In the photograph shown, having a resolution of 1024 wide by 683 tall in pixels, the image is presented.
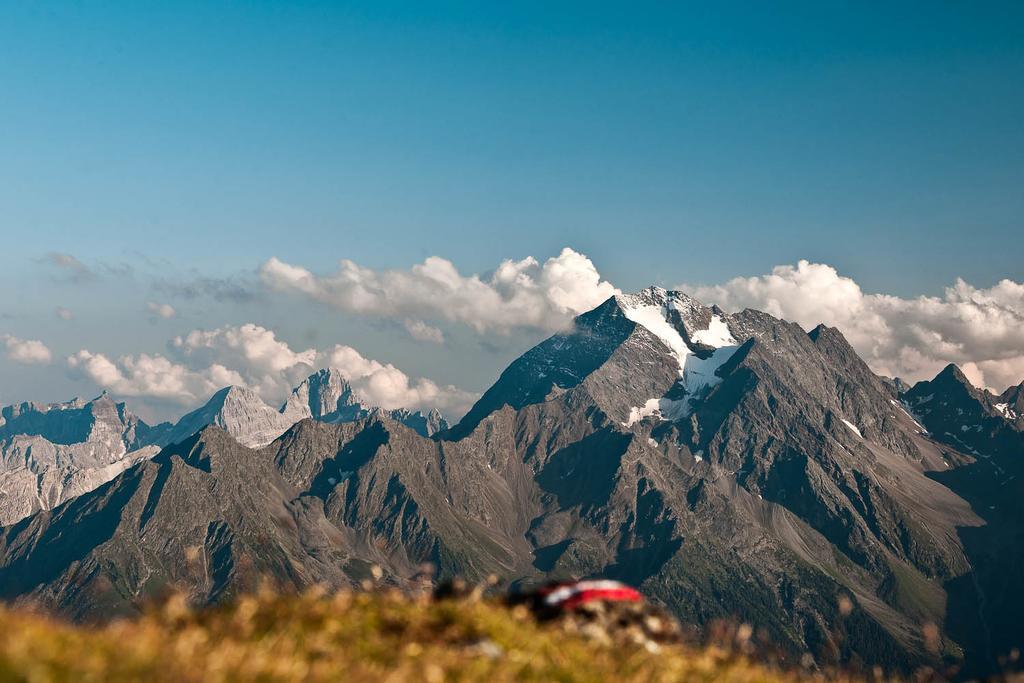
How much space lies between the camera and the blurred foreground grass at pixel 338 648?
12.4 m

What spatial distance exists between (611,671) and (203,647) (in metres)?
7.02

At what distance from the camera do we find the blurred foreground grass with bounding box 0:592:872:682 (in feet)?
40.7

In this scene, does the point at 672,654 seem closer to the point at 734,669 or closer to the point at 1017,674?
the point at 734,669

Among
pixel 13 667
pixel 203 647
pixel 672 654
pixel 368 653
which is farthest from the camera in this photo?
pixel 672 654

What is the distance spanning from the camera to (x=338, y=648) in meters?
14.9

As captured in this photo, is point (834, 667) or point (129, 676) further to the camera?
point (834, 667)

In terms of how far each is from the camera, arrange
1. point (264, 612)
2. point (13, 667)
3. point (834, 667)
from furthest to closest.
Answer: point (834, 667), point (264, 612), point (13, 667)

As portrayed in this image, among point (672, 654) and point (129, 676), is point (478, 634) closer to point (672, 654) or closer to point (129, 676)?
point (672, 654)

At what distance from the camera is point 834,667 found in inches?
835

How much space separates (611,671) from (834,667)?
7.17 m

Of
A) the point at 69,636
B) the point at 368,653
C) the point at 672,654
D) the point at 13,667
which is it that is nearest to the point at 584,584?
the point at 672,654

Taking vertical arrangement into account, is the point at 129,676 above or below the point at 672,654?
below

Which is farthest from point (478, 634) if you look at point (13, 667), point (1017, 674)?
point (1017, 674)

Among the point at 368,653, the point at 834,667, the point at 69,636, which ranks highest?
the point at 834,667
